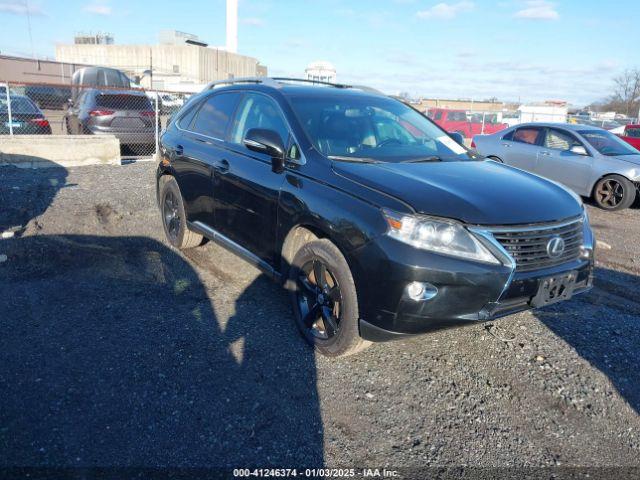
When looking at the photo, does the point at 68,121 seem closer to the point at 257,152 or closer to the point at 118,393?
the point at 257,152

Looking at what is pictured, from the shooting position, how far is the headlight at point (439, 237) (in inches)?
118

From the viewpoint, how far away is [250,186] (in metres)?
4.18

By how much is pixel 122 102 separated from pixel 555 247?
11387 millimetres

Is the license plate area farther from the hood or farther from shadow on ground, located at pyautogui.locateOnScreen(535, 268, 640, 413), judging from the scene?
shadow on ground, located at pyautogui.locateOnScreen(535, 268, 640, 413)

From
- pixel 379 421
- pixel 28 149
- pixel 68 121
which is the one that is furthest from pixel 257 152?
pixel 68 121

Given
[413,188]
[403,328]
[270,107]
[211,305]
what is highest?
[270,107]

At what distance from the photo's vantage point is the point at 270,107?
430 cm

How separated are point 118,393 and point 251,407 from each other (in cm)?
81

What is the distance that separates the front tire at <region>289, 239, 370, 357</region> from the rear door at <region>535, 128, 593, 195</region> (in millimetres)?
8171

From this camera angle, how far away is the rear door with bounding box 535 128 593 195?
9.92 m

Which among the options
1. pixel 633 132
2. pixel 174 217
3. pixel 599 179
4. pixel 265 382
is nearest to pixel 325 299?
pixel 265 382

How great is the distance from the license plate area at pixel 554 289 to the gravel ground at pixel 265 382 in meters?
0.58

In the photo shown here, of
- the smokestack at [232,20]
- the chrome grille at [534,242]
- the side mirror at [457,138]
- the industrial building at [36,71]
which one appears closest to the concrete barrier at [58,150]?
the side mirror at [457,138]

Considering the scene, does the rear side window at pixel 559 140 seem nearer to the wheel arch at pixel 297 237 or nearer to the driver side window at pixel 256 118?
the driver side window at pixel 256 118
